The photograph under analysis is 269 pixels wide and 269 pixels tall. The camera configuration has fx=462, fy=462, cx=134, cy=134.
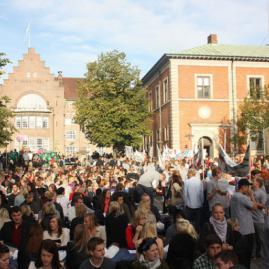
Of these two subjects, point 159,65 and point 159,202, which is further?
point 159,65

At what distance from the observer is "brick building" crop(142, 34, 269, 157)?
38.9 metres

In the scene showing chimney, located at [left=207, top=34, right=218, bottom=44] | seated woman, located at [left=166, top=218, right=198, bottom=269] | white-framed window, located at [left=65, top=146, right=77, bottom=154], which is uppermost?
chimney, located at [left=207, top=34, right=218, bottom=44]

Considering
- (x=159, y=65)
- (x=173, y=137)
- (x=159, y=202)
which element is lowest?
(x=159, y=202)

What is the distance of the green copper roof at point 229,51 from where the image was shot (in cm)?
3966

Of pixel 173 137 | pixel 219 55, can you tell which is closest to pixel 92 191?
pixel 173 137

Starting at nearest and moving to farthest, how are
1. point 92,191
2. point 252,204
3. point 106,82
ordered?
point 252,204
point 92,191
point 106,82

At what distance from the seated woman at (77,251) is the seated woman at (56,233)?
2.85ft

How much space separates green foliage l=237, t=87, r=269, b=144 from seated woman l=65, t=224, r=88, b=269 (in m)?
30.0

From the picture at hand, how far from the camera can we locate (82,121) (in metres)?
39.2

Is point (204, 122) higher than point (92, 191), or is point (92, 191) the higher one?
point (204, 122)

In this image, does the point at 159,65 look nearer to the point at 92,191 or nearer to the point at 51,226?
the point at 92,191

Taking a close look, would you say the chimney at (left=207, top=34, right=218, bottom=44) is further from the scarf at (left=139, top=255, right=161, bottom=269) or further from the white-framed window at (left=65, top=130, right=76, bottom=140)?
the scarf at (left=139, top=255, right=161, bottom=269)

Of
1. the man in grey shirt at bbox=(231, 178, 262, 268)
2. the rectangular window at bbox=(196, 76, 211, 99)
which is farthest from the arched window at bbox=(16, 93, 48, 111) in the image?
the man in grey shirt at bbox=(231, 178, 262, 268)

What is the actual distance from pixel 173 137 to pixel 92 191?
82.4 ft
